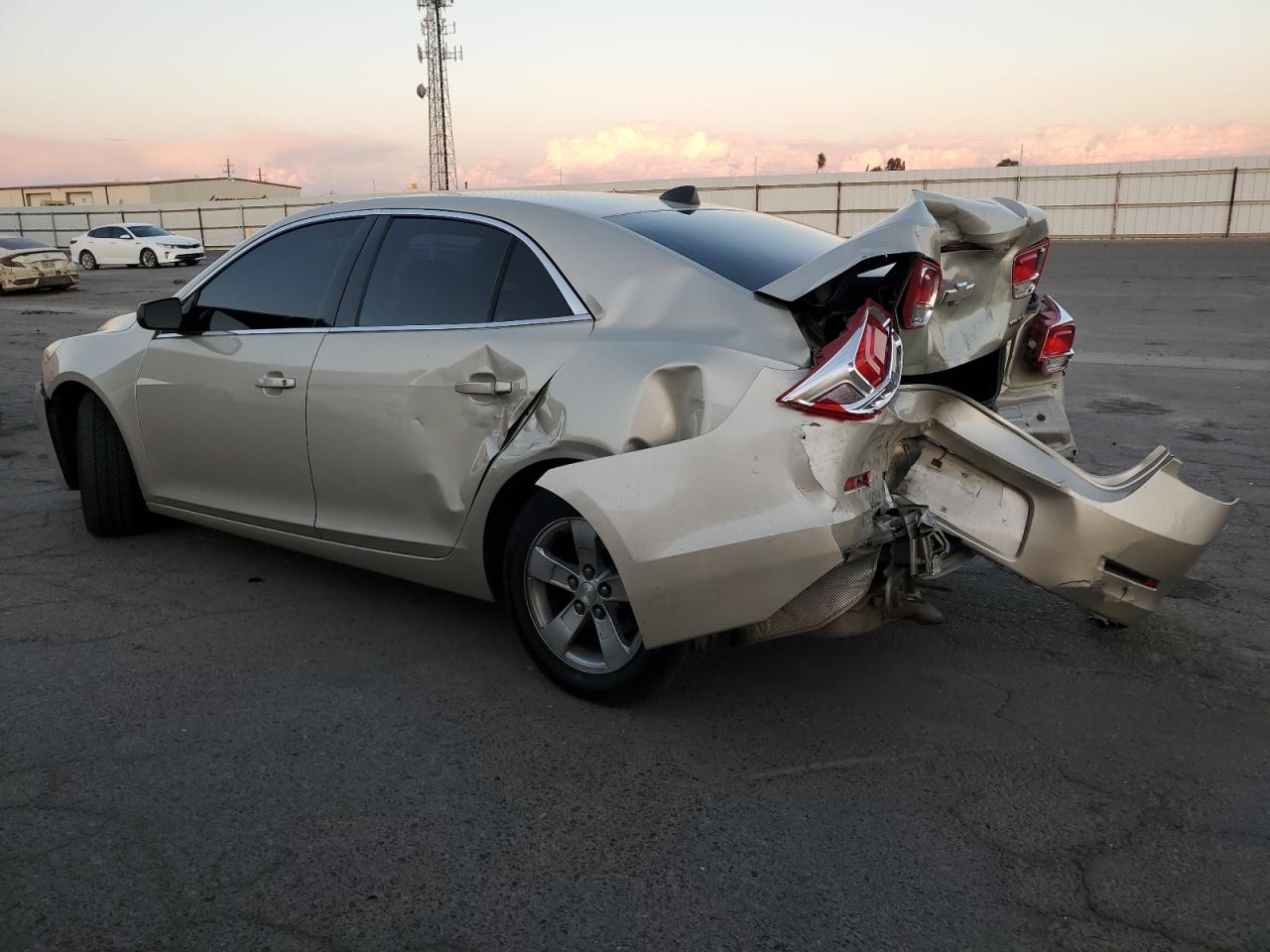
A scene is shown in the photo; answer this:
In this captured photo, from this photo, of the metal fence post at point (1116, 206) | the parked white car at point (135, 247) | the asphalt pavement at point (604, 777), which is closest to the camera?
the asphalt pavement at point (604, 777)

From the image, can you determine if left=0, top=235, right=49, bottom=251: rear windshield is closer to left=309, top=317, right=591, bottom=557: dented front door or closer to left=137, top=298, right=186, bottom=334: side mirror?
left=137, top=298, right=186, bottom=334: side mirror

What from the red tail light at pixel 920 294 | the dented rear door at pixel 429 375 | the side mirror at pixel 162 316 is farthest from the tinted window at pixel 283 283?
the red tail light at pixel 920 294

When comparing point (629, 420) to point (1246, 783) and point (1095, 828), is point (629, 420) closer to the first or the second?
point (1095, 828)

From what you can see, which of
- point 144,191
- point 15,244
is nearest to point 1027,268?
point 15,244

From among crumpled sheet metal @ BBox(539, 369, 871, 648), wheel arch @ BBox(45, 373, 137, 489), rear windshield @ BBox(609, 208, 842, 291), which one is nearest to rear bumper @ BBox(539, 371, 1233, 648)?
crumpled sheet metal @ BBox(539, 369, 871, 648)

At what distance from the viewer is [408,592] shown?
15.6 feet

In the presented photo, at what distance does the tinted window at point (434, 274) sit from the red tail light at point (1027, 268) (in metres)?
1.75

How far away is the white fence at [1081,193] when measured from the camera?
36.9 m

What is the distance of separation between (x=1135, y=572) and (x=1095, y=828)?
929 millimetres

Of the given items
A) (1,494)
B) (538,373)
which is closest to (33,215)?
(1,494)

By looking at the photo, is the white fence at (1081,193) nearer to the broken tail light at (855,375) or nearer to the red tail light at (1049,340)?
the red tail light at (1049,340)

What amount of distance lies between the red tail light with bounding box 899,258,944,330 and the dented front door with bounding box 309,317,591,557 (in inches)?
41.6

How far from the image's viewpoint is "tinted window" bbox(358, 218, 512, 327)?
393cm

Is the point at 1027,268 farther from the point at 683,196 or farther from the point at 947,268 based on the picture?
the point at 683,196
